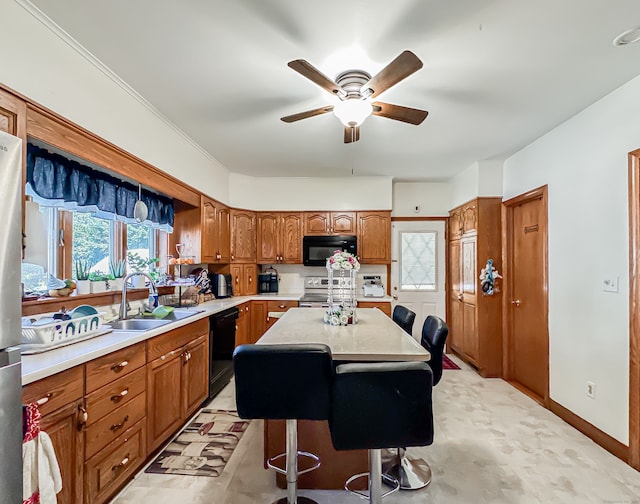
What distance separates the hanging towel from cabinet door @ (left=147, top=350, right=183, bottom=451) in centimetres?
95

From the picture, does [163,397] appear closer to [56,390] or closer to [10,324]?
[56,390]

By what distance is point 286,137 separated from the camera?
11.1 feet

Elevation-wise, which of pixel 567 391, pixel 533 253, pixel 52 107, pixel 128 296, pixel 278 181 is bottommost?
pixel 567 391

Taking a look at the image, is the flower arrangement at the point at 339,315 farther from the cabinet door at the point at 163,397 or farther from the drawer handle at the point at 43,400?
the drawer handle at the point at 43,400

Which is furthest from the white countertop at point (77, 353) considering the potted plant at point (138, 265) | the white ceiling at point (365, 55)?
the white ceiling at point (365, 55)

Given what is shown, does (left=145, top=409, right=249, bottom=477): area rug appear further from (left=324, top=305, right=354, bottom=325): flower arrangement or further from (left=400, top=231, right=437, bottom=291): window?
(left=400, top=231, right=437, bottom=291): window

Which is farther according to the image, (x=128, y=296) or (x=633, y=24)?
(x=128, y=296)

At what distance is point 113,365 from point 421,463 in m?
1.97

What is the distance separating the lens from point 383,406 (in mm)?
1422

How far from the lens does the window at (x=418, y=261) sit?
5.24 meters

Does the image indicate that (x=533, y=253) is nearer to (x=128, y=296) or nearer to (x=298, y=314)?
(x=298, y=314)

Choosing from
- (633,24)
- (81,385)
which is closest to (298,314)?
(81,385)

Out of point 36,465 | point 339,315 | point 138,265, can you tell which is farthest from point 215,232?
point 36,465

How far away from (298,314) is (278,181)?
2.57m
